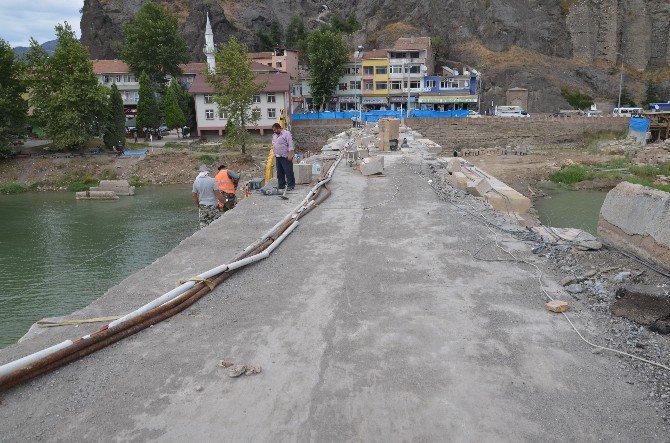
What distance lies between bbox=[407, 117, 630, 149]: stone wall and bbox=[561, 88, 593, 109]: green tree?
47.7ft

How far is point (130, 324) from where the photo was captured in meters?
4.76

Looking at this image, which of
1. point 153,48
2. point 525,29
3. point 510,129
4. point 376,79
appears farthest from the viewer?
point 525,29

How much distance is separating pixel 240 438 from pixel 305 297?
238 cm

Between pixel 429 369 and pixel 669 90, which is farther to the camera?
pixel 669 90

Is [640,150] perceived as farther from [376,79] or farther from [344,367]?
[344,367]

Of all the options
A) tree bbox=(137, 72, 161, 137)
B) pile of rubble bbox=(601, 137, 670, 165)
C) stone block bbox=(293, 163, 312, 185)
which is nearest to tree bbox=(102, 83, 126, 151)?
tree bbox=(137, 72, 161, 137)

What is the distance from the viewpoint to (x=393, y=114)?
5062 centimetres

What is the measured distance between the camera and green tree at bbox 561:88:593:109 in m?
62.6

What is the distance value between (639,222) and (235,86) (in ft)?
113

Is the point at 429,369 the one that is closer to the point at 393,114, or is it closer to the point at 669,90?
the point at 393,114

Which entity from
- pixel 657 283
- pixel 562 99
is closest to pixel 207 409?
pixel 657 283

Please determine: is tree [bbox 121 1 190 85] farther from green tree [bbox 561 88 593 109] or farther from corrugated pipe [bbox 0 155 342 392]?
corrugated pipe [bbox 0 155 342 392]

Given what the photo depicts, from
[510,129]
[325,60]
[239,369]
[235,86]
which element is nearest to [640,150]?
[510,129]

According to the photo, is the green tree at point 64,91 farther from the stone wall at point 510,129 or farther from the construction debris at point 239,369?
the construction debris at point 239,369
